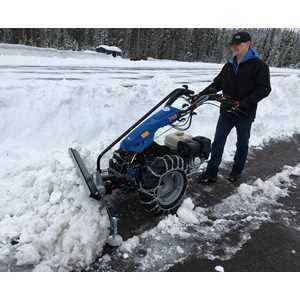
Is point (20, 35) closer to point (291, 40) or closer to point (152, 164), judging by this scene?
point (152, 164)

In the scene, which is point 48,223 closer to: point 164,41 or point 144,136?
point 144,136

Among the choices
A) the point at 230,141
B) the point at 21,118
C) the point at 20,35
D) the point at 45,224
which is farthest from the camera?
the point at 20,35

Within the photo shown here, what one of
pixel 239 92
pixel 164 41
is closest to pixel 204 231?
pixel 239 92

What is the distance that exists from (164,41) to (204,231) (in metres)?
56.2

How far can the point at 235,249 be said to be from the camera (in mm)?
3328

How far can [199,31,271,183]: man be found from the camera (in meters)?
4.13

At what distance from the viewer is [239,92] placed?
435cm

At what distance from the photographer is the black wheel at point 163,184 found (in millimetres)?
3564

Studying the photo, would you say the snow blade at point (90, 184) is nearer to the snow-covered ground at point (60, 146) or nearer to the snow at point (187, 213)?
the snow-covered ground at point (60, 146)

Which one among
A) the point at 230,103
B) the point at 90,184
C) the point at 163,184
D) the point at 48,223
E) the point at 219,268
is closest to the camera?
the point at 219,268

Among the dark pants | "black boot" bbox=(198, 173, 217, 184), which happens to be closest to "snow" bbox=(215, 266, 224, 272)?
"black boot" bbox=(198, 173, 217, 184)

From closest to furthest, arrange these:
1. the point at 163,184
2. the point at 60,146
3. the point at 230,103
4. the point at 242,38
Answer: the point at 163,184
the point at 242,38
the point at 230,103
the point at 60,146

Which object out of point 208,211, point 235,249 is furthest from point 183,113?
point 235,249

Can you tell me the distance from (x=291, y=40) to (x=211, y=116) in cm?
6460
